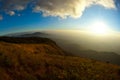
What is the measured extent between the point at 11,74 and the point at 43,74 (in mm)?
4224

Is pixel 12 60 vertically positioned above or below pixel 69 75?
above

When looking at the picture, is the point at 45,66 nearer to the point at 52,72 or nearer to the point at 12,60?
the point at 52,72

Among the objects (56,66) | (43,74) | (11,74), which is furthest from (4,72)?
(56,66)

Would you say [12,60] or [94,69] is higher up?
[12,60]

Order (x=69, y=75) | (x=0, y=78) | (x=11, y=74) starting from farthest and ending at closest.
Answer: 1. (x=69, y=75)
2. (x=11, y=74)
3. (x=0, y=78)

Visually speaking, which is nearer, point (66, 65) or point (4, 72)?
point (4, 72)

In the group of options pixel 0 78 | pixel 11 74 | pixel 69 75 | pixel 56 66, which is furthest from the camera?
pixel 56 66

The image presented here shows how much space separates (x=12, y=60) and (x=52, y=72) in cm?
594

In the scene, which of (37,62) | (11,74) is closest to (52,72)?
(37,62)

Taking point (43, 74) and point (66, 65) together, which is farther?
point (66, 65)

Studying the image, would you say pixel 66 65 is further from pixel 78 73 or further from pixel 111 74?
pixel 111 74

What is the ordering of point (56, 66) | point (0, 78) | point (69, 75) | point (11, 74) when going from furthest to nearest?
point (56, 66), point (69, 75), point (11, 74), point (0, 78)

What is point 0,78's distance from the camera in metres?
23.7

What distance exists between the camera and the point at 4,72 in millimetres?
24984
